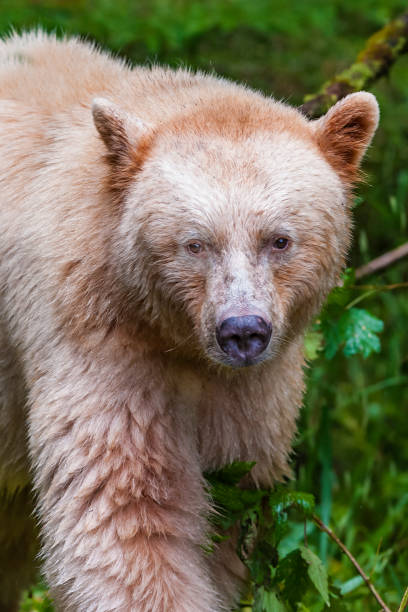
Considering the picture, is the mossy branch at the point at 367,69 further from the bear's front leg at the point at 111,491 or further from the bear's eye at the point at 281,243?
the bear's front leg at the point at 111,491

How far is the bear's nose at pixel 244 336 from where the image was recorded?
3.31 metres

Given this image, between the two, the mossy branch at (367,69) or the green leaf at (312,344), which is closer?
the green leaf at (312,344)

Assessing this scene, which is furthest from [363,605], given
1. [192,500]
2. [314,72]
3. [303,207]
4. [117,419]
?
[314,72]

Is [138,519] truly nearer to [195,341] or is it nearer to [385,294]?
[195,341]

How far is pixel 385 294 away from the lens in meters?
7.23

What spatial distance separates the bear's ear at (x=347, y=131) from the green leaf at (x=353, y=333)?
86 centimetres

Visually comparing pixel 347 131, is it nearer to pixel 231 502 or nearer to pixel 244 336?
pixel 244 336

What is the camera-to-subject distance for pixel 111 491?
3.76 meters

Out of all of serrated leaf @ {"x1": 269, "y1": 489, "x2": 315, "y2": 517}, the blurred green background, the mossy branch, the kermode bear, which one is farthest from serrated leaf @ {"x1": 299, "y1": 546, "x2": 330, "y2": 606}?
the blurred green background

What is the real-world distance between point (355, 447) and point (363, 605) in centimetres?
250

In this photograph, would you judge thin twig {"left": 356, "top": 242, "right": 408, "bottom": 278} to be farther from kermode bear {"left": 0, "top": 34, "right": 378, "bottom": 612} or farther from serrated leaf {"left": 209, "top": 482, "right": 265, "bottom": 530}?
serrated leaf {"left": 209, "top": 482, "right": 265, "bottom": 530}

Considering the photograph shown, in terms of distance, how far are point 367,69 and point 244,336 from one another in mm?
2583

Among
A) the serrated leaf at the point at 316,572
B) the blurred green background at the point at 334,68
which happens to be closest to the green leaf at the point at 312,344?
the serrated leaf at the point at 316,572

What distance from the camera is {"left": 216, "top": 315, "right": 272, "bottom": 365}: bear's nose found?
3312 mm
